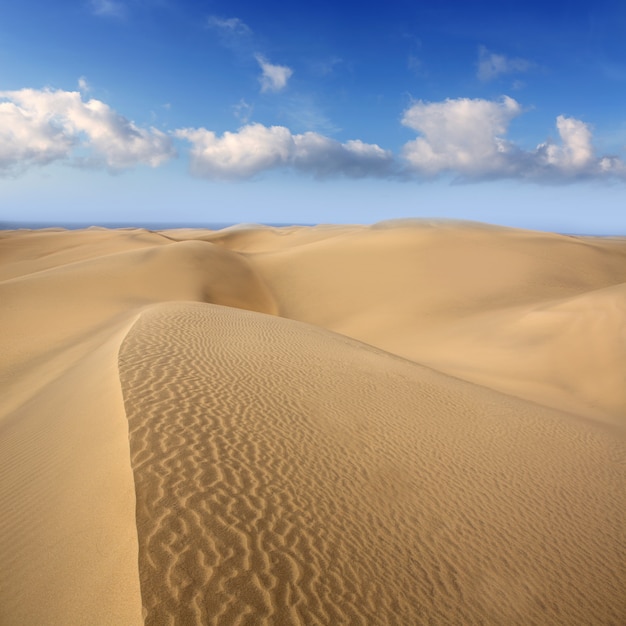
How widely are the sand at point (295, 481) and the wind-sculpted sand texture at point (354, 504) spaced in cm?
2

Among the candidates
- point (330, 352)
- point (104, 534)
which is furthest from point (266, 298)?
point (104, 534)

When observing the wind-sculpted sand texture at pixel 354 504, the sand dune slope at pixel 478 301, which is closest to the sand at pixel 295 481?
the wind-sculpted sand texture at pixel 354 504

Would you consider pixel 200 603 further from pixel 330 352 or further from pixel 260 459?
pixel 330 352

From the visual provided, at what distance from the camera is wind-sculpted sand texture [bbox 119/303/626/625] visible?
3477 mm

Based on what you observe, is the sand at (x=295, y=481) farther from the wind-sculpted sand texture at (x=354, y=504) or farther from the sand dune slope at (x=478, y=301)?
the sand dune slope at (x=478, y=301)

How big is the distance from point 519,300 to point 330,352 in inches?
649

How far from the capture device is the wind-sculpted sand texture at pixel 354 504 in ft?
11.4

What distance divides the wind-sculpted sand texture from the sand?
0.02m

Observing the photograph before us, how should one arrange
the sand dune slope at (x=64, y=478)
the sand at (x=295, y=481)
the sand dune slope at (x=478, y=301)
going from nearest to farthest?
the sand dune slope at (x=64, y=478) → the sand at (x=295, y=481) → the sand dune slope at (x=478, y=301)

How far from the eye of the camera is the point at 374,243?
1444 inches

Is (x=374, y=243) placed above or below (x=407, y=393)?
above

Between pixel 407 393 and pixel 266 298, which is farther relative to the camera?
pixel 266 298

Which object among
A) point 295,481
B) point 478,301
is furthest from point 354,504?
point 478,301

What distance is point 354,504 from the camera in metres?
4.71
